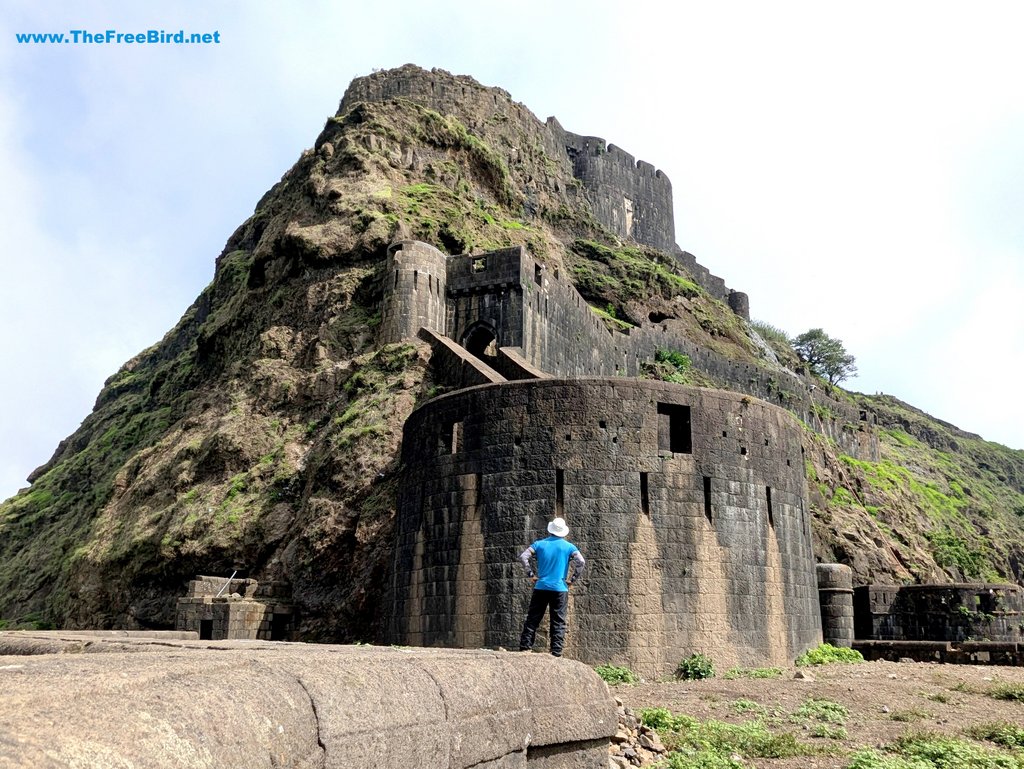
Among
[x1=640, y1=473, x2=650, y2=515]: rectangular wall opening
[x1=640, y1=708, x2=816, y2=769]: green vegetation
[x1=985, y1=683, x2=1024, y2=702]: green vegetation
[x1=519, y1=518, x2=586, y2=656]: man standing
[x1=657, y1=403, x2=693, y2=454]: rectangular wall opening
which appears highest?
[x1=657, y1=403, x2=693, y2=454]: rectangular wall opening

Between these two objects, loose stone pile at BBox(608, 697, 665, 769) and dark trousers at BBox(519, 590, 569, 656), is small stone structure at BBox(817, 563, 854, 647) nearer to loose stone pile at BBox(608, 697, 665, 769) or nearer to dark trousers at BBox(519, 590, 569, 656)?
dark trousers at BBox(519, 590, 569, 656)

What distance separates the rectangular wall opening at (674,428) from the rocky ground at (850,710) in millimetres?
4516

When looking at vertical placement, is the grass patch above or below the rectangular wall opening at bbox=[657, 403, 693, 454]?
below

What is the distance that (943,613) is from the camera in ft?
84.6

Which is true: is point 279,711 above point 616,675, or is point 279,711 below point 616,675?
above

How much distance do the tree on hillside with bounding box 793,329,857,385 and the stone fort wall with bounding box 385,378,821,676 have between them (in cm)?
7374

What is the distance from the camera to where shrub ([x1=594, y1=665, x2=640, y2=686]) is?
16.1m

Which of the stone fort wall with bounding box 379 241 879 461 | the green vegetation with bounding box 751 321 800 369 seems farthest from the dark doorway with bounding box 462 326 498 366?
the green vegetation with bounding box 751 321 800 369

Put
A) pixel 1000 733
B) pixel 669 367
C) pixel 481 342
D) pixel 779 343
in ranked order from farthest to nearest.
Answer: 1. pixel 779 343
2. pixel 669 367
3. pixel 481 342
4. pixel 1000 733

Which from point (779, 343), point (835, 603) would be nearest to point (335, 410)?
point (835, 603)

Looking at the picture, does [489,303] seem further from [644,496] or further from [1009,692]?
[1009,692]

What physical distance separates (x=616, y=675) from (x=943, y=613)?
14.0 m

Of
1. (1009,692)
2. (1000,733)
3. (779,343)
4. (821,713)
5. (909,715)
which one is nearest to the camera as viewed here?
(1000,733)

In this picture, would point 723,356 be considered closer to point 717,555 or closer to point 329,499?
point 329,499
